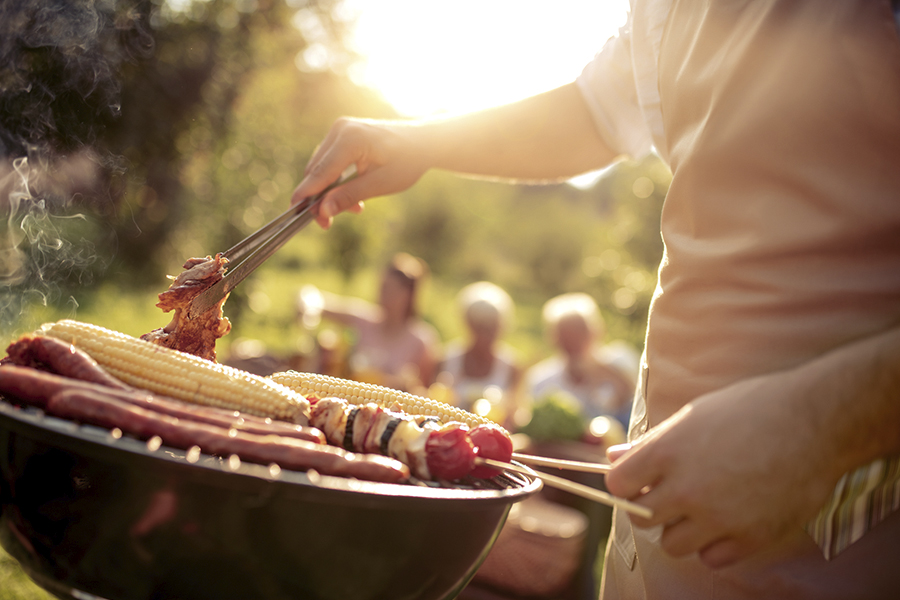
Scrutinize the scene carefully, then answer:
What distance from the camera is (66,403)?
3.10ft

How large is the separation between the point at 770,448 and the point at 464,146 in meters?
1.34

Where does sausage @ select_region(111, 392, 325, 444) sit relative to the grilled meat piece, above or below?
below

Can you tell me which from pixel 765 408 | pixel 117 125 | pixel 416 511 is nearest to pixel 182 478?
pixel 416 511

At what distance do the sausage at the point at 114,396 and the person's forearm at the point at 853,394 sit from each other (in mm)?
877

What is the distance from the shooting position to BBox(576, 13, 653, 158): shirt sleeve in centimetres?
176

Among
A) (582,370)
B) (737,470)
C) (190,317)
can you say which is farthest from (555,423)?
(737,470)

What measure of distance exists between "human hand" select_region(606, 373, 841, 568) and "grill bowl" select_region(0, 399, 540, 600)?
27cm

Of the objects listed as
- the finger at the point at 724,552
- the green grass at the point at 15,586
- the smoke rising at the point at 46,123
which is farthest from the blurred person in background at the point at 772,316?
the green grass at the point at 15,586

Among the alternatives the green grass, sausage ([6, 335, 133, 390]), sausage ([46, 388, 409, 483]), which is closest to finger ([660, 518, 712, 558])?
sausage ([46, 388, 409, 483])

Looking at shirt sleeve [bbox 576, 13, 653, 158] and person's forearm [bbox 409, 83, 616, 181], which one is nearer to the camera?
shirt sleeve [bbox 576, 13, 653, 158]

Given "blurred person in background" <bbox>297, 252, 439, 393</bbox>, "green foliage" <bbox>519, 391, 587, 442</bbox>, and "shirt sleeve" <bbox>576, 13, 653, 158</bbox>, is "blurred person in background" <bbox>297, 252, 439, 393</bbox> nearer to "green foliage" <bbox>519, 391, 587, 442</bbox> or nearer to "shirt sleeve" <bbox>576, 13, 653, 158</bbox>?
"green foliage" <bbox>519, 391, 587, 442</bbox>

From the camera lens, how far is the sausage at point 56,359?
1.15m

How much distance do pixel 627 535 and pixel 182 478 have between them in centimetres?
112

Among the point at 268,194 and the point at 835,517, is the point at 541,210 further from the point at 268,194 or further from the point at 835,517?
the point at 835,517
